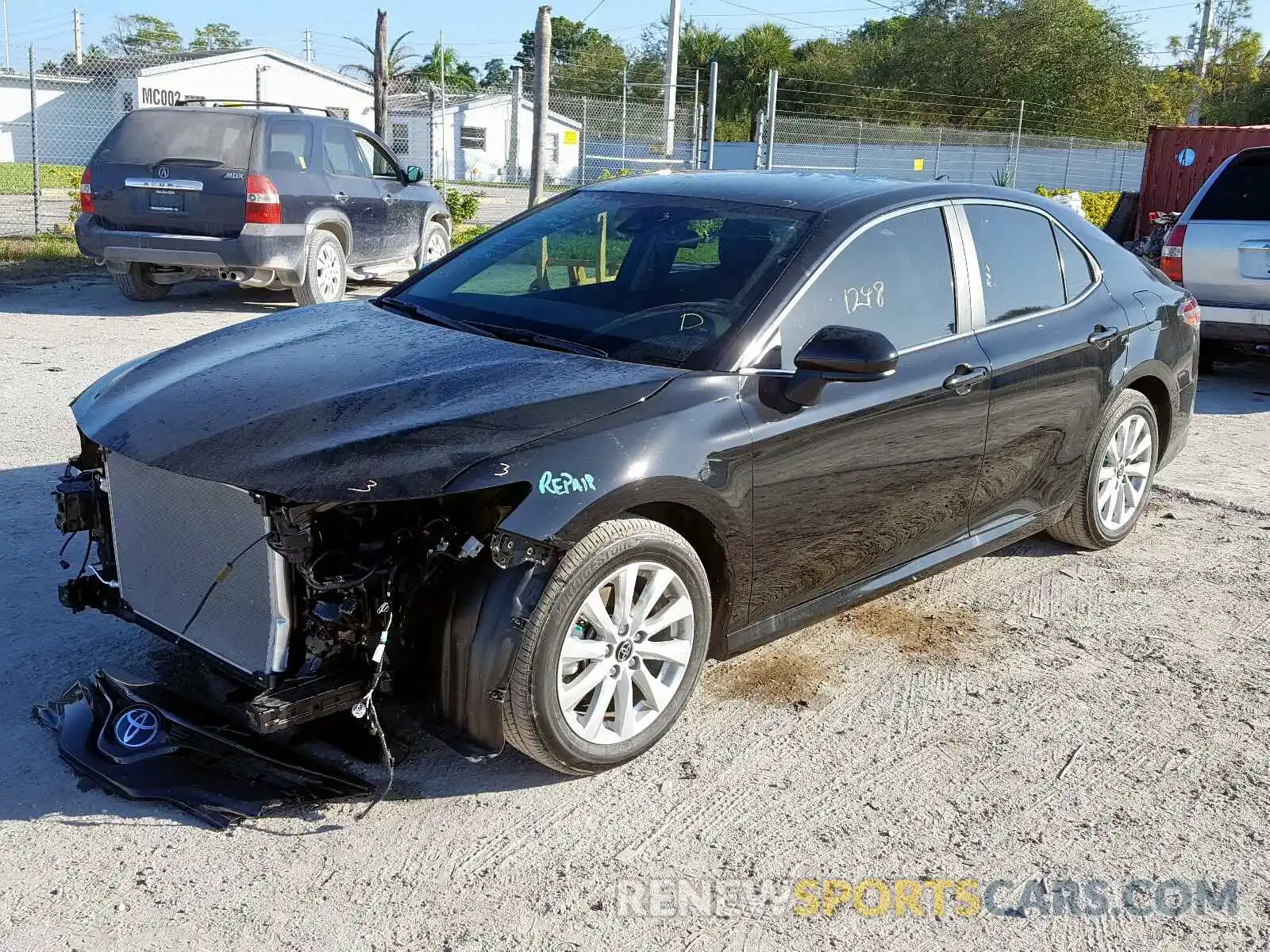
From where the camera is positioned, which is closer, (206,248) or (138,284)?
(206,248)

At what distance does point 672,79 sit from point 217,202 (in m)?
17.1

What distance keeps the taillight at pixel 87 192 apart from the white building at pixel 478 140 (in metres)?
37.4

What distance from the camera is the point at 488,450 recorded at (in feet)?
10.5

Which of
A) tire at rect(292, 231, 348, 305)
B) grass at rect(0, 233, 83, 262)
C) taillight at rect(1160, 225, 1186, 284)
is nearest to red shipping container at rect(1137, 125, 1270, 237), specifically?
taillight at rect(1160, 225, 1186, 284)

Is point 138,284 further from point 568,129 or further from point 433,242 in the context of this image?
point 568,129

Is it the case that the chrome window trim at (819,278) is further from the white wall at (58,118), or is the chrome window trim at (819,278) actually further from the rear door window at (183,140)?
the white wall at (58,118)

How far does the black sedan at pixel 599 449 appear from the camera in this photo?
3.21m

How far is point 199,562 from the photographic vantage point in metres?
3.47

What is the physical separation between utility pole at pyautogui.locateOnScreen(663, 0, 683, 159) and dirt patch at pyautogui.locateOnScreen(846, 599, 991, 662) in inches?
703

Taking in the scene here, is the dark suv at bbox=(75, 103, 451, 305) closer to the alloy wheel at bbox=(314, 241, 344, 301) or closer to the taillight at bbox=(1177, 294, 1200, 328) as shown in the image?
the alloy wheel at bbox=(314, 241, 344, 301)

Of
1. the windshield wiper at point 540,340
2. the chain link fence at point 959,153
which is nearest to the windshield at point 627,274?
the windshield wiper at point 540,340

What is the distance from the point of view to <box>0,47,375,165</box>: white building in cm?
4544

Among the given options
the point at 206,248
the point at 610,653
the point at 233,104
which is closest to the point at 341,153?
the point at 233,104

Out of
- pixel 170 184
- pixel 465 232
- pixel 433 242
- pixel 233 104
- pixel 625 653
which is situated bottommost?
pixel 625 653
